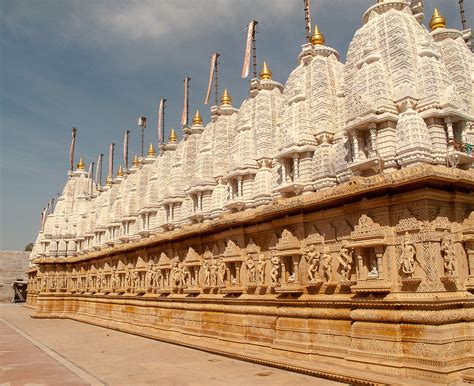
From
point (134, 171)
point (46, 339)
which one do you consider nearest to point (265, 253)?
point (46, 339)

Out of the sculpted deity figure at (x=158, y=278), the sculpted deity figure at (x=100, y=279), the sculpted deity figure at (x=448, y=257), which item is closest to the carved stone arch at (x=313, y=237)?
the sculpted deity figure at (x=448, y=257)

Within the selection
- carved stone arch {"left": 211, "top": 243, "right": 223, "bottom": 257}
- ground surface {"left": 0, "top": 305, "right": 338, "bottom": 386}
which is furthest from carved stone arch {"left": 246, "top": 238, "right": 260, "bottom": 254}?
ground surface {"left": 0, "top": 305, "right": 338, "bottom": 386}

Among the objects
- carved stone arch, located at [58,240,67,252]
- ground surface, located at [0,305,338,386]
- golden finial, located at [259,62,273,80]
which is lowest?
ground surface, located at [0,305,338,386]

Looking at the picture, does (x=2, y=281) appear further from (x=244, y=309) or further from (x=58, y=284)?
(x=244, y=309)

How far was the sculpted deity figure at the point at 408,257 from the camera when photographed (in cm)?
1149

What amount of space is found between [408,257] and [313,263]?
3.54 meters

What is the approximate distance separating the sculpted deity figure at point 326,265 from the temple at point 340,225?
5cm

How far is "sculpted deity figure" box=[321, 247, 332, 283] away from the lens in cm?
1400

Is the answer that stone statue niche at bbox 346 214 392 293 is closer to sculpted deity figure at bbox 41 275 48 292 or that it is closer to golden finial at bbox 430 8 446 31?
golden finial at bbox 430 8 446 31

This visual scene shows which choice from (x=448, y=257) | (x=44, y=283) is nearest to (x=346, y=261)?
(x=448, y=257)

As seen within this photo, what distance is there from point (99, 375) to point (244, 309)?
570cm

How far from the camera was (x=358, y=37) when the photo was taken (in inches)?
703

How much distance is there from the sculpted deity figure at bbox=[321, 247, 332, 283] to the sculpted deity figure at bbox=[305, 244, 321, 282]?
26cm

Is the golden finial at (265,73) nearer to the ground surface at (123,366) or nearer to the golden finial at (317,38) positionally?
the golden finial at (317,38)
